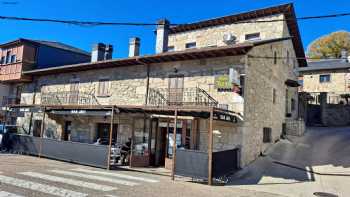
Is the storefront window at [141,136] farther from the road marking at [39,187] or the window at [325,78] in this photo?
the window at [325,78]

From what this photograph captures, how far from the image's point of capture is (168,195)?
6.87m

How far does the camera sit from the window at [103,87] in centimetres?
1460

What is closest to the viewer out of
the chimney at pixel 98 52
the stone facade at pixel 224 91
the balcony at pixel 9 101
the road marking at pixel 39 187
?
the road marking at pixel 39 187

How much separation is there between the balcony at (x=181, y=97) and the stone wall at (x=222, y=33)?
671 centimetres

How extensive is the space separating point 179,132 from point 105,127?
190 inches

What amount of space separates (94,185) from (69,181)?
35.6 inches

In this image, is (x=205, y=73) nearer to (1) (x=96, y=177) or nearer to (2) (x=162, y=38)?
(2) (x=162, y=38)

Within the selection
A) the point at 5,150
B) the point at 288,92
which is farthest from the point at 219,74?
the point at 5,150

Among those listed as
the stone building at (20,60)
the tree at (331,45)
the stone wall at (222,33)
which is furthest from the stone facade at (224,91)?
the tree at (331,45)

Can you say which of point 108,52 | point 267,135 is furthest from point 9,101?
point 267,135

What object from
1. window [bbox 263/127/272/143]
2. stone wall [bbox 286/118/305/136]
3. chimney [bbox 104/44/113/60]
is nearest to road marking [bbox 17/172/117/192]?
window [bbox 263/127/272/143]

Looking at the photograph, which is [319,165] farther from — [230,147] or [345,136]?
[345,136]

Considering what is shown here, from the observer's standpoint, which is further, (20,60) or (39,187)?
(20,60)

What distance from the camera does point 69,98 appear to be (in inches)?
631
